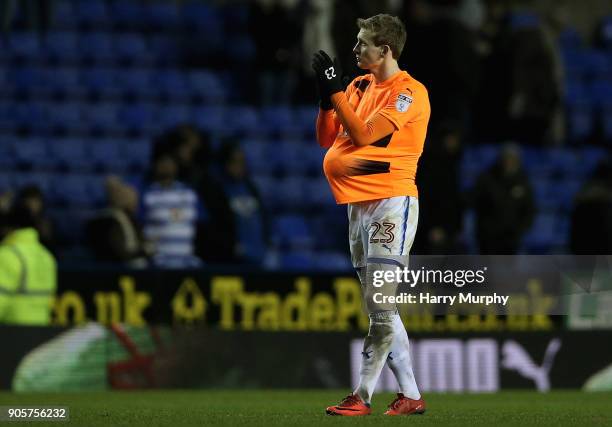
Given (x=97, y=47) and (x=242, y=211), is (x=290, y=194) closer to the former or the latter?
(x=242, y=211)

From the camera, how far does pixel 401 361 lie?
25.5 feet

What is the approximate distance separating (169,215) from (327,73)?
20.6 feet

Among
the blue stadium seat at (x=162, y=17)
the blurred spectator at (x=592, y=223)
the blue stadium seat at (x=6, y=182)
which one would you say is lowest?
the blurred spectator at (x=592, y=223)

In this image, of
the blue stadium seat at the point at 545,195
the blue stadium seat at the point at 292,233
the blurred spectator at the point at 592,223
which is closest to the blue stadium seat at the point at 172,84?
the blue stadium seat at the point at 292,233

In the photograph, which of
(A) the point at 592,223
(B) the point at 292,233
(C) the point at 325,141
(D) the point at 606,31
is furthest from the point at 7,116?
(C) the point at 325,141

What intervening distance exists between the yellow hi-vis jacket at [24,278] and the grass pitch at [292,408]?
0.94 metres

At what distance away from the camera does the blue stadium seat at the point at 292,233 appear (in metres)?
15.4

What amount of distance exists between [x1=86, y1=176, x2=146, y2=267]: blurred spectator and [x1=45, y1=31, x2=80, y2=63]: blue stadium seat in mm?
4038

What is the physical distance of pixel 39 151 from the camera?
15.6 meters

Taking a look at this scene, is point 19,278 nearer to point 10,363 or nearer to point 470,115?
point 10,363

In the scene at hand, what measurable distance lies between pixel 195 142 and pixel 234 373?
301cm

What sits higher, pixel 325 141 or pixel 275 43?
pixel 275 43

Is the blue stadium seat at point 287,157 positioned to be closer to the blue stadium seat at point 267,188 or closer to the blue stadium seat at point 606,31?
the blue stadium seat at point 267,188

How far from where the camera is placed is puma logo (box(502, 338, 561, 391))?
1246cm
